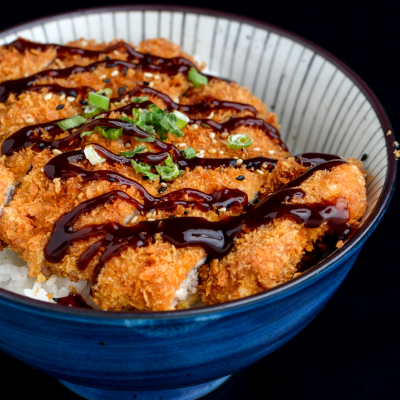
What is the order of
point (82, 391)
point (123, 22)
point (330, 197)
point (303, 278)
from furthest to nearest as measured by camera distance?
point (123, 22) → point (82, 391) → point (330, 197) → point (303, 278)

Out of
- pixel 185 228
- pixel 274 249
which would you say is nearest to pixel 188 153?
pixel 185 228

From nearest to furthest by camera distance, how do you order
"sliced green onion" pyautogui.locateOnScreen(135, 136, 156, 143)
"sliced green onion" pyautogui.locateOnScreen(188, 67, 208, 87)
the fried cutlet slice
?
the fried cutlet slice → "sliced green onion" pyautogui.locateOnScreen(135, 136, 156, 143) → "sliced green onion" pyautogui.locateOnScreen(188, 67, 208, 87)

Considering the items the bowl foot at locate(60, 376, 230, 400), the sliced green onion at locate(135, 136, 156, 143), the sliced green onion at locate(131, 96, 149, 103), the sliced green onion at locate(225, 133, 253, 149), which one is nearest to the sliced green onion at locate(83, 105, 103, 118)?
the sliced green onion at locate(131, 96, 149, 103)

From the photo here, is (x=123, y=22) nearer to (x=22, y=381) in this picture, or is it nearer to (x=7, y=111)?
(x=7, y=111)

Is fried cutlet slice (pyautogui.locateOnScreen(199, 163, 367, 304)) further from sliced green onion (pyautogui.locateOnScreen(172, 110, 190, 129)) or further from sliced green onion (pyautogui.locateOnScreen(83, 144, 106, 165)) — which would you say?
sliced green onion (pyautogui.locateOnScreen(172, 110, 190, 129))

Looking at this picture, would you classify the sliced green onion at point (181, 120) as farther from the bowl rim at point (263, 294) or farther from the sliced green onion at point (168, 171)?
the bowl rim at point (263, 294)

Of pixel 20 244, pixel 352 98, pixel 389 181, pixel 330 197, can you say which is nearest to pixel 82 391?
pixel 20 244
